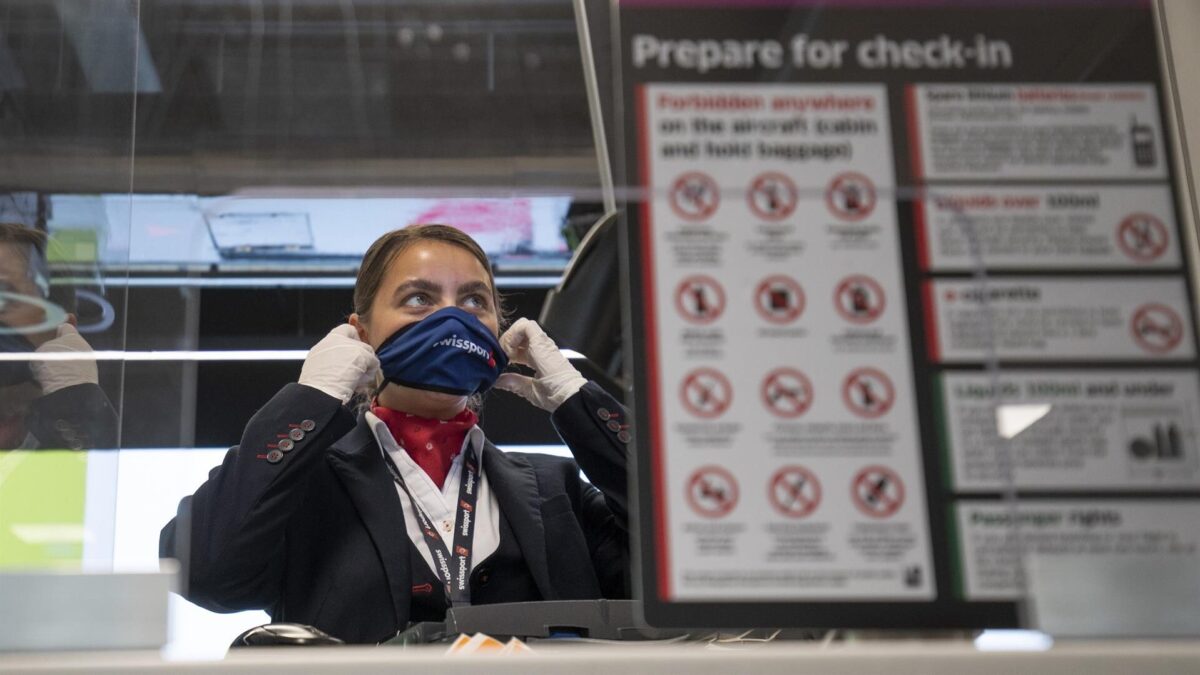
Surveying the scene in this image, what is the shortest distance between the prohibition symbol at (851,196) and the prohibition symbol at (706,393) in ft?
0.41

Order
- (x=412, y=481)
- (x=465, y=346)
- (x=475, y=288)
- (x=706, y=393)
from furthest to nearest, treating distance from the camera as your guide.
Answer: (x=412, y=481) < (x=475, y=288) < (x=465, y=346) < (x=706, y=393)

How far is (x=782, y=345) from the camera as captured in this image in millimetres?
695

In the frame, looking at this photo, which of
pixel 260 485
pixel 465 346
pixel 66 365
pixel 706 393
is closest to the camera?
pixel 706 393

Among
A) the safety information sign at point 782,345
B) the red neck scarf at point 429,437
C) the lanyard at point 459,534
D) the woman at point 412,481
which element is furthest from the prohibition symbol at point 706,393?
the red neck scarf at point 429,437

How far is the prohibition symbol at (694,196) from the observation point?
28.4 inches

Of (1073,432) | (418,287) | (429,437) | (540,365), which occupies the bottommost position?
(1073,432)

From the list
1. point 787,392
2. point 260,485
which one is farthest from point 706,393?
point 260,485

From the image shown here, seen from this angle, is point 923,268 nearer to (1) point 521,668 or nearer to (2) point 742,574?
(2) point 742,574

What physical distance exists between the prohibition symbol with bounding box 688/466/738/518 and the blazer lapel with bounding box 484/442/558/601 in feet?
4.05

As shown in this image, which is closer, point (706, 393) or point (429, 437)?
point (706, 393)

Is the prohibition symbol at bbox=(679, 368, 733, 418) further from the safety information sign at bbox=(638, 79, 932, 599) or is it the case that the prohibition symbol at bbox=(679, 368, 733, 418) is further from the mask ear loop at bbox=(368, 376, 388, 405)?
the mask ear loop at bbox=(368, 376, 388, 405)

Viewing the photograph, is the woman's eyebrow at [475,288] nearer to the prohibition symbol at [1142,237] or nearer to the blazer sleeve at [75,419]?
the blazer sleeve at [75,419]

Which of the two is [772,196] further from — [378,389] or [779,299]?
[378,389]

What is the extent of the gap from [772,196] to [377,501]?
1.30 meters
